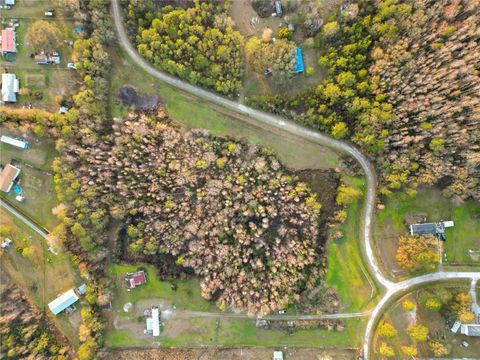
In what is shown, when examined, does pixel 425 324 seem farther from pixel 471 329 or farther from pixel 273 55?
pixel 273 55

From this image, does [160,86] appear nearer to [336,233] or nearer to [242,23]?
[242,23]

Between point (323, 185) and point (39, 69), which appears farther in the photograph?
point (323, 185)

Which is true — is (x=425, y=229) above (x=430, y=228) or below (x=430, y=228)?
below

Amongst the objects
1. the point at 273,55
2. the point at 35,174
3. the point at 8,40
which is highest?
the point at 8,40

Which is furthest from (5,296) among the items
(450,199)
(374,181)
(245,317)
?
(450,199)

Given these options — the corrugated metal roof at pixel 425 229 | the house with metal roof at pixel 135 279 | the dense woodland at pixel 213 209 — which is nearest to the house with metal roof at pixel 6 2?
the dense woodland at pixel 213 209

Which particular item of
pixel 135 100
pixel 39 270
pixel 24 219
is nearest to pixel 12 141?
pixel 24 219
